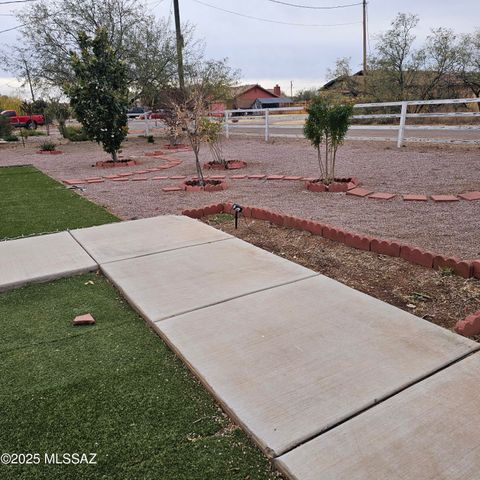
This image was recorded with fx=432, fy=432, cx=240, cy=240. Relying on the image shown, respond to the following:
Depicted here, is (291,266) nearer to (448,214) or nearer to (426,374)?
(426,374)

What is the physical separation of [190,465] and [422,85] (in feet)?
80.4

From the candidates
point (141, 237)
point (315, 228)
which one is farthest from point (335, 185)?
point (141, 237)

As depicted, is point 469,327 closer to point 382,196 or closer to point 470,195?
point 382,196

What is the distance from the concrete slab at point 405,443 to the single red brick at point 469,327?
0.56 metres

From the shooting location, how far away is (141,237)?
4.36 m

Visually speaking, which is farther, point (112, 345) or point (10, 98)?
point (10, 98)

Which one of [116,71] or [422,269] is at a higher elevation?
[116,71]

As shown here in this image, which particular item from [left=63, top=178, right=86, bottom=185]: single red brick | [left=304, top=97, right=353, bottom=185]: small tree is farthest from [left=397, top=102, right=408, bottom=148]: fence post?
[left=63, top=178, right=86, bottom=185]: single red brick

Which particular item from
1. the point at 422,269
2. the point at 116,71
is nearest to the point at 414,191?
the point at 422,269

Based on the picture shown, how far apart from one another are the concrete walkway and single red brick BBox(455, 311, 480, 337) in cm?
11

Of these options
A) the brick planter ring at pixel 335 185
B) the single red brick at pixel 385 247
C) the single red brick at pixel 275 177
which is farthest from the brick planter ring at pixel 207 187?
the single red brick at pixel 385 247

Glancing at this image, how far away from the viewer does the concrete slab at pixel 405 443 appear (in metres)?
1.50

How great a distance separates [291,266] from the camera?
340cm

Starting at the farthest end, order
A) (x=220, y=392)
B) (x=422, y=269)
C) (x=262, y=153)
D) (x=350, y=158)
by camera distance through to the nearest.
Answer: (x=262, y=153)
(x=350, y=158)
(x=422, y=269)
(x=220, y=392)
